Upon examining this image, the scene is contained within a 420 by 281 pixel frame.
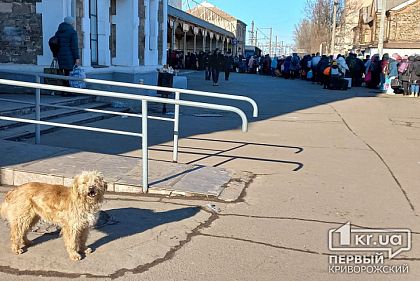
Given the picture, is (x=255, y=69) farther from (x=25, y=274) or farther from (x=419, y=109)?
(x=25, y=274)

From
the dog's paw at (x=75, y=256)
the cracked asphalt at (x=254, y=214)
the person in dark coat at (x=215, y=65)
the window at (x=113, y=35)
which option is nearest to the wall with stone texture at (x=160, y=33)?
the window at (x=113, y=35)

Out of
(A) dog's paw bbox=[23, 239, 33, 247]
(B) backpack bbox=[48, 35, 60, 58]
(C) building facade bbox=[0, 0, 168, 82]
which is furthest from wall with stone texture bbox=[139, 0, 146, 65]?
(A) dog's paw bbox=[23, 239, 33, 247]

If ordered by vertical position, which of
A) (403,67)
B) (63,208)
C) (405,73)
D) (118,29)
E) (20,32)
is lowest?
(63,208)

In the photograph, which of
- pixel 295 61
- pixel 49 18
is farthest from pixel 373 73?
pixel 49 18

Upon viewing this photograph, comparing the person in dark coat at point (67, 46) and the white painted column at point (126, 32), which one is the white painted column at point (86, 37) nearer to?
the person in dark coat at point (67, 46)

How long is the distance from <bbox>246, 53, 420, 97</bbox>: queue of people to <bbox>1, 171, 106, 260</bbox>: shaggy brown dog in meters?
18.2

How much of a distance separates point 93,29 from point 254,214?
11.5 m

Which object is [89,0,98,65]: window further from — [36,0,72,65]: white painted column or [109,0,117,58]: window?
[36,0,72,65]: white painted column

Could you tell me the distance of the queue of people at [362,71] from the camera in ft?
65.5

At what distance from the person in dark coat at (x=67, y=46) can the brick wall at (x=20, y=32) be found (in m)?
1.33

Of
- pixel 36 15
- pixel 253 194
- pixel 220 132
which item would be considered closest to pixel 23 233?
pixel 253 194

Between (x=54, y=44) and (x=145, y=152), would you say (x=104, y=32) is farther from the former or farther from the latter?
(x=145, y=152)

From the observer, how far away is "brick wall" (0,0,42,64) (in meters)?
12.1

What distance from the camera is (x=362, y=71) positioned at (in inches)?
985
